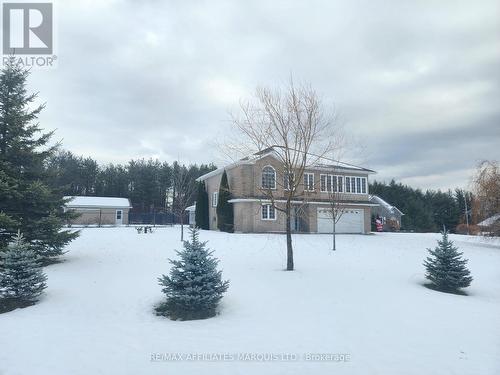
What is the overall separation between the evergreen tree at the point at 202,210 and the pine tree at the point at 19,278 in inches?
946

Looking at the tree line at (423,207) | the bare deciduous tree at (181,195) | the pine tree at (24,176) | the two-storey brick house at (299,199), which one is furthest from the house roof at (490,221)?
the tree line at (423,207)

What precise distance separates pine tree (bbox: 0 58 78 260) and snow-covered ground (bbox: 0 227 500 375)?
1447mm

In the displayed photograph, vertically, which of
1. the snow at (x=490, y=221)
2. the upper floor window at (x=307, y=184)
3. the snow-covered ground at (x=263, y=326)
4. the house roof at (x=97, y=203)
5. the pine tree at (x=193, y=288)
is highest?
the upper floor window at (x=307, y=184)

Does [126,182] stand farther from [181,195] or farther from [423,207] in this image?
[423,207]

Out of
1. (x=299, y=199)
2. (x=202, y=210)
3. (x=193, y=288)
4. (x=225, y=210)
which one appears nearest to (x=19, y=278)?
(x=193, y=288)

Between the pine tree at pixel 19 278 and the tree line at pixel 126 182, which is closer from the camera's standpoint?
the pine tree at pixel 19 278

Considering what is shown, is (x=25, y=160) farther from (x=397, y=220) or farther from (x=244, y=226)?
(x=397, y=220)

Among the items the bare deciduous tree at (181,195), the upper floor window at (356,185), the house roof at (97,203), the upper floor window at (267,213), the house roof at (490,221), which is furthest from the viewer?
the house roof at (97,203)

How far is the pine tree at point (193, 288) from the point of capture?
336 inches

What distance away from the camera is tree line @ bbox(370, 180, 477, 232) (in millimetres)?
60600

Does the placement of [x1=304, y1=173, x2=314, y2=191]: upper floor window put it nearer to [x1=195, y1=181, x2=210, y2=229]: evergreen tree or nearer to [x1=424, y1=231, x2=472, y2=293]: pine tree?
[x1=424, y1=231, x2=472, y2=293]: pine tree

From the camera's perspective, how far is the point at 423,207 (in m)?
65.6

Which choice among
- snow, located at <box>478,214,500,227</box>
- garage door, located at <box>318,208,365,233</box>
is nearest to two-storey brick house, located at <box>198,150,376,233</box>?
garage door, located at <box>318,208,365,233</box>

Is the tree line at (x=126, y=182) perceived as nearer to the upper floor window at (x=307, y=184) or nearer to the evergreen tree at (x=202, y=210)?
the evergreen tree at (x=202, y=210)
